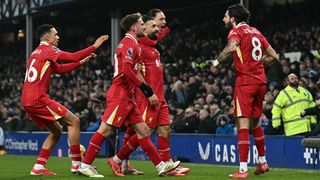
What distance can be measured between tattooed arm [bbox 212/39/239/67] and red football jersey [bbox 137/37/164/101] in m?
1.77

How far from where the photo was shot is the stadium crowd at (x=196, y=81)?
21297mm

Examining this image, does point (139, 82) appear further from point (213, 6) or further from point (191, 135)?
point (213, 6)

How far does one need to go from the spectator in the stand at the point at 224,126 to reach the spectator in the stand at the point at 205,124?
33cm

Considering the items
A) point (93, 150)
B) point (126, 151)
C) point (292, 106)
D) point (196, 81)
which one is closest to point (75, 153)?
point (126, 151)

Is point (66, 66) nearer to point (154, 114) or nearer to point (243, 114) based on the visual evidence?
point (154, 114)

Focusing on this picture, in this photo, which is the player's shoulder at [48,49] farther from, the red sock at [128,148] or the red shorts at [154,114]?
the red sock at [128,148]

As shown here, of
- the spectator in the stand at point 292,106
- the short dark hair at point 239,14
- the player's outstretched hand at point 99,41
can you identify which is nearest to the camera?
the short dark hair at point 239,14

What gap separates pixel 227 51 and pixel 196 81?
14106 mm

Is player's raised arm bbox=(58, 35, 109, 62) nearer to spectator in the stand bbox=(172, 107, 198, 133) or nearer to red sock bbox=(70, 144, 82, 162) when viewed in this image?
red sock bbox=(70, 144, 82, 162)

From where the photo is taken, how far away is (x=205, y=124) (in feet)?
69.2

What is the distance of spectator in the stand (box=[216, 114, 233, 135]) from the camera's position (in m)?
20.4

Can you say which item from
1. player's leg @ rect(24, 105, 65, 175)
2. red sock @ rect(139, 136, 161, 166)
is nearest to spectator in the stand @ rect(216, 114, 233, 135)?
player's leg @ rect(24, 105, 65, 175)

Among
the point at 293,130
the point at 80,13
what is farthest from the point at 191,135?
the point at 80,13

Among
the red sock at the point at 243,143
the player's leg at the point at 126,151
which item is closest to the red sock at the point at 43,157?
the player's leg at the point at 126,151
